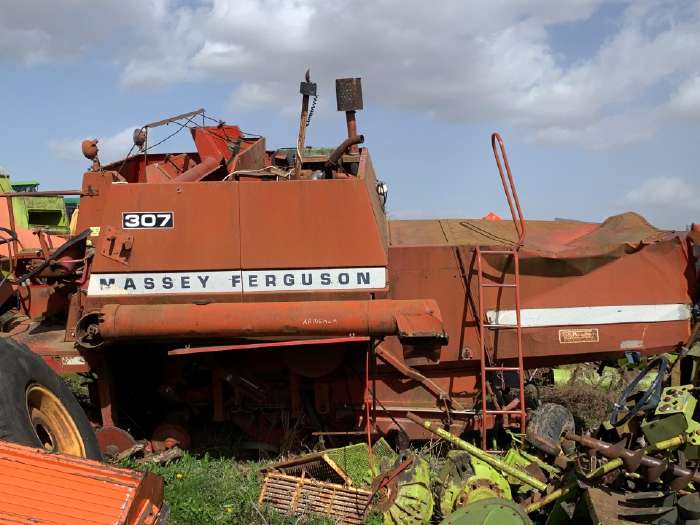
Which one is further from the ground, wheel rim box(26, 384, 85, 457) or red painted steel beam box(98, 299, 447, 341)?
red painted steel beam box(98, 299, 447, 341)

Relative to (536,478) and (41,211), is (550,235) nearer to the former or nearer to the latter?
(536,478)

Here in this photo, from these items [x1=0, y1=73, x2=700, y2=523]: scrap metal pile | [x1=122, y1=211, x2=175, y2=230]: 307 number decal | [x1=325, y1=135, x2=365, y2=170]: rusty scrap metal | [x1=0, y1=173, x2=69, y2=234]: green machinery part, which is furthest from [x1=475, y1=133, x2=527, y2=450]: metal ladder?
[x1=0, y1=173, x2=69, y2=234]: green machinery part

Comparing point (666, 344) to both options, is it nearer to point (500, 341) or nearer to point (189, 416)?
point (500, 341)

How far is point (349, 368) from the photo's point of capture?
6.10 metres

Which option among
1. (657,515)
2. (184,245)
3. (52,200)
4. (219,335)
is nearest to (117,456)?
(219,335)

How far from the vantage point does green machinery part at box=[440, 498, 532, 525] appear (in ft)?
13.5

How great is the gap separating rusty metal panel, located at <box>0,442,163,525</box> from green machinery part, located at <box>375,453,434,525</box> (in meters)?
1.76

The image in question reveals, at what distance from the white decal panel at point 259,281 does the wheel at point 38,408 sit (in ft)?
3.37

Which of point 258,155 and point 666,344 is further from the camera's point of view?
point 258,155

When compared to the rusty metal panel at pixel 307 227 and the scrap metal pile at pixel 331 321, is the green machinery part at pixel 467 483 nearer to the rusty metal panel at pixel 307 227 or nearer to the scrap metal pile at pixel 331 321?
the scrap metal pile at pixel 331 321

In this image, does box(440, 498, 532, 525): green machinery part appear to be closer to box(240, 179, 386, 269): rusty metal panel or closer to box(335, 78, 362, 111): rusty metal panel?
box(240, 179, 386, 269): rusty metal panel

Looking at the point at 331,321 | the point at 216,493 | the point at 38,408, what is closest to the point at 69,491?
the point at 38,408

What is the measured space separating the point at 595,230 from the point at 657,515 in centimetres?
361

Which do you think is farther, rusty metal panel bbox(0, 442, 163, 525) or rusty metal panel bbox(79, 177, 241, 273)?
rusty metal panel bbox(79, 177, 241, 273)
